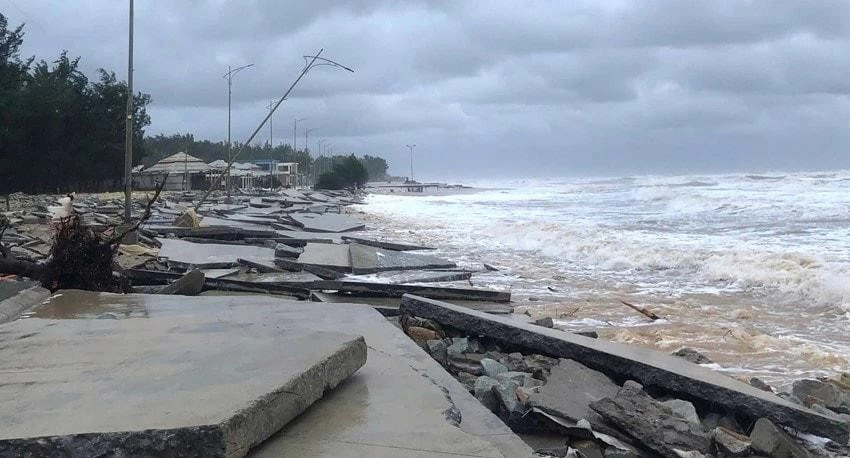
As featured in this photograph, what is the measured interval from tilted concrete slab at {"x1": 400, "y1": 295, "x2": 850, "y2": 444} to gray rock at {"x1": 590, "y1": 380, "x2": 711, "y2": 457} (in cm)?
53

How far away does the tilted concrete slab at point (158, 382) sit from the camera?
225cm

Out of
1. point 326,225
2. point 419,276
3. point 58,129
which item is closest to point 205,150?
point 58,129

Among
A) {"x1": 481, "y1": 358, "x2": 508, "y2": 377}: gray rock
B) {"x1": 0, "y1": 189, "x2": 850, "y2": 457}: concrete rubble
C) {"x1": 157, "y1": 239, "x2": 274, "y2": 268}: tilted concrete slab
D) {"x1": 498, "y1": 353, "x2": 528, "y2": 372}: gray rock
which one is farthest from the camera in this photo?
{"x1": 157, "y1": 239, "x2": 274, "y2": 268}: tilted concrete slab

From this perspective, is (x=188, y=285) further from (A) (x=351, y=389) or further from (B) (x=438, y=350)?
(A) (x=351, y=389)

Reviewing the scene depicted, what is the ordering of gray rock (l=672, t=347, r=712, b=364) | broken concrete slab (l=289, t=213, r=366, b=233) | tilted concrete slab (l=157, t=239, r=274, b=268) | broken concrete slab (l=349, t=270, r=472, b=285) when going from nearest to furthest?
gray rock (l=672, t=347, r=712, b=364)
broken concrete slab (l=349, t=270, r=472, b=285)
tilted concrete slab (l=157, t=239, r=274, b=268)
broken concrete slab (l=289, t=213, r=366, b=233)

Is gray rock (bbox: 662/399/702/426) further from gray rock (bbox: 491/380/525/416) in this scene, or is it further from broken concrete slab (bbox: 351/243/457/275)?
broken concrete slab (bbox: 351/243/457/275)

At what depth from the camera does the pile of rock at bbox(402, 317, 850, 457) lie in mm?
3553

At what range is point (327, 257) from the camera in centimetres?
1023

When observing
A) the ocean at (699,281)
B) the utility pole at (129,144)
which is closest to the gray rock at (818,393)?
the ocean at (699,281)

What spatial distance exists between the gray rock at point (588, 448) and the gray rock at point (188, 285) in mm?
4521

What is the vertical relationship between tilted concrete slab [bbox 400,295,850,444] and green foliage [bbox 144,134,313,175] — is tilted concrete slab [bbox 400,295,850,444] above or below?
below

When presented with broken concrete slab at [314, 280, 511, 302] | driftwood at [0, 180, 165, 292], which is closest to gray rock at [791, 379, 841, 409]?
broken concrete slab at [314, 280, 511, 302]

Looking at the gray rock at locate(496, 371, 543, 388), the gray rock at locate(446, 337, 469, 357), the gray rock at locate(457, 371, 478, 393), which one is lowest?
the gray rock at locate(457, 371, 478, 393)

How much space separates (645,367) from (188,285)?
4.44 metres
